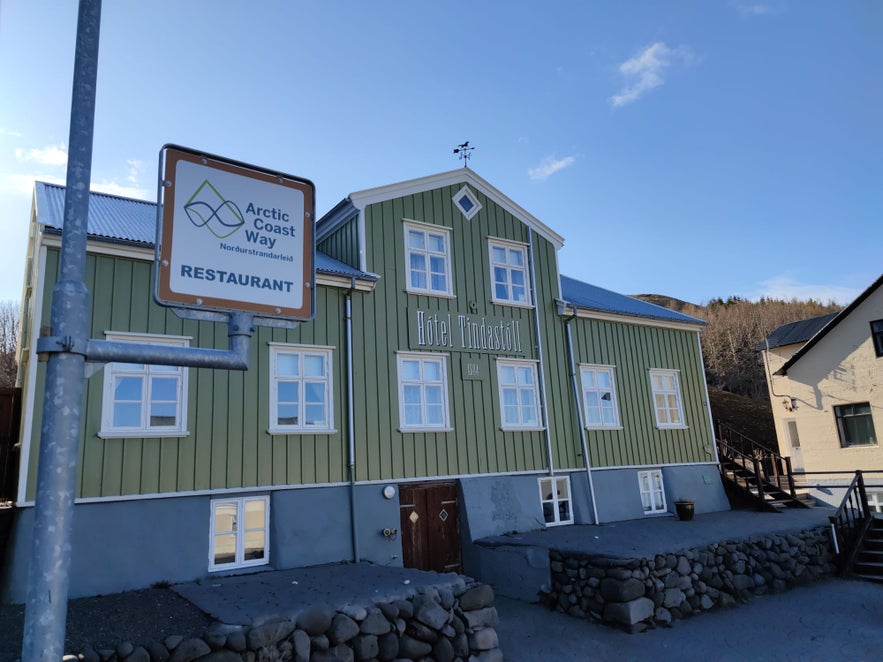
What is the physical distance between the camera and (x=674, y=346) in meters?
17.7

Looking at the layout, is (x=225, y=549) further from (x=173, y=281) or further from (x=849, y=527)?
(x=849, y=527)

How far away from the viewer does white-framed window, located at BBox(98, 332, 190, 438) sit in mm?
9484

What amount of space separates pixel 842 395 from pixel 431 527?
52.2 ft

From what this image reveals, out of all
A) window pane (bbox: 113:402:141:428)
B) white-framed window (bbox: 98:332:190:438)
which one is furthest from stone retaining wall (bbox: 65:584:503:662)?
window pane (bbox: 113:402:141:428)

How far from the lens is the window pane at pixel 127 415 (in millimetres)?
9539

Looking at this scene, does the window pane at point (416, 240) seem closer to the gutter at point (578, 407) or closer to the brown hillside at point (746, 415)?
the gutter at point (578, 407)

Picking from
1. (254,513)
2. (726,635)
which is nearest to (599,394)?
(726,635)

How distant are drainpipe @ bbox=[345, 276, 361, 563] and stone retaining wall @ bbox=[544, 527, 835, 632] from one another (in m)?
3.50

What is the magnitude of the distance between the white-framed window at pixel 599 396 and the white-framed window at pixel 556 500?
1.56 m

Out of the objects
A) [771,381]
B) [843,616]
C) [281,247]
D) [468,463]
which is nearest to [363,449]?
[468,463]

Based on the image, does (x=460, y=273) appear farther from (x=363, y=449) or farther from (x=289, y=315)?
(x=289, y=315)

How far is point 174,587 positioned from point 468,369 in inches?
265

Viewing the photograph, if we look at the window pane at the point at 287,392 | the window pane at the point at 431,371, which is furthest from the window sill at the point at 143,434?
the window pane at the point at 431,371

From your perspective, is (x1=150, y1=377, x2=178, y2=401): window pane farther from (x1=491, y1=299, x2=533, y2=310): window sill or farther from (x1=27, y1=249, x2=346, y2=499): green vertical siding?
(x1=491, y1=299, x2=533, y2=310): window sill
